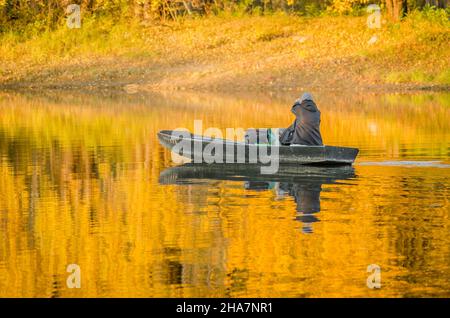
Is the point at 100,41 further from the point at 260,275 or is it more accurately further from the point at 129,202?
the point at 260,275

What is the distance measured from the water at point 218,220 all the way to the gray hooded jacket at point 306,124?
0.74 m

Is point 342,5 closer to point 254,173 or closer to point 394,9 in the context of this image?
point 394,9

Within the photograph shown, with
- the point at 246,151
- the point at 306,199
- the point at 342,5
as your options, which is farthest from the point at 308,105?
the point at 342,5

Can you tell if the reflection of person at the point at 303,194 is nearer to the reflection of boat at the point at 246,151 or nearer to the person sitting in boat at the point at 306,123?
the reflection of boat at the point at 246,151

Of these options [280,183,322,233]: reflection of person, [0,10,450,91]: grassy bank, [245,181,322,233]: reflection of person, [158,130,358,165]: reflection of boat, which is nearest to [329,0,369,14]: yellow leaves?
[0,10,450,91]: grassy bank

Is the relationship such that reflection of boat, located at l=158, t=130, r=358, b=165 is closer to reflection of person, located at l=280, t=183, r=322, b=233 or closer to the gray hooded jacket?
the gray hooded jacket

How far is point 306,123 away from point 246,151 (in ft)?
3.83

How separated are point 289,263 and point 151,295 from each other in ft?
6.28

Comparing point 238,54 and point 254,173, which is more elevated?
point 238,54

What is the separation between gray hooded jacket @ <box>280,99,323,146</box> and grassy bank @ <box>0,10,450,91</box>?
2131 cm

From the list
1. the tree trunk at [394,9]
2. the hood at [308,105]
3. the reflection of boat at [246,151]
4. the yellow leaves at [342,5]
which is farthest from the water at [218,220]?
the tree trunk at [394,9]

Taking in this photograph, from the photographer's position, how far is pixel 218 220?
1622 centimetres

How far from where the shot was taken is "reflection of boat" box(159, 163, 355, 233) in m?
19.0
